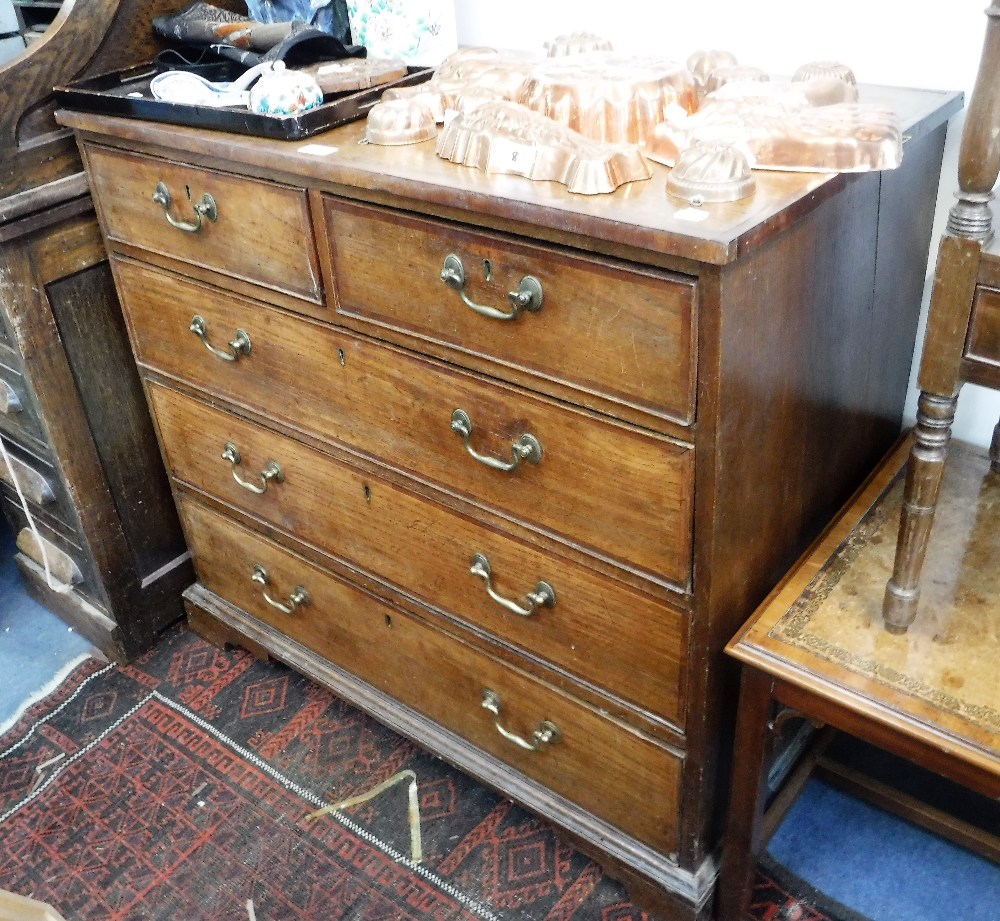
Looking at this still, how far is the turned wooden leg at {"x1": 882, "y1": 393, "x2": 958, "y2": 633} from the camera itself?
0.95 m

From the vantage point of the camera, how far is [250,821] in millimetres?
1550

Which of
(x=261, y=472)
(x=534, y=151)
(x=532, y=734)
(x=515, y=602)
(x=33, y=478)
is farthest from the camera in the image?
(x=33, y=478)

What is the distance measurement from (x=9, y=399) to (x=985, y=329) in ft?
4.83

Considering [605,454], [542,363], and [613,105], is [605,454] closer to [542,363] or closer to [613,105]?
[542,363]

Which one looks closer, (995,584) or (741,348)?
(741,348)

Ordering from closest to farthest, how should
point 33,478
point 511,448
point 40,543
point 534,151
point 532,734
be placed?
point 534,151
point 511,448
point 532,734
point 33,478
point 40,543

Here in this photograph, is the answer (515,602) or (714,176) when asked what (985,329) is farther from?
(515,602)

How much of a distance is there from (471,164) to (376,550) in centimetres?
61

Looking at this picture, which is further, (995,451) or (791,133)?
(995,451)

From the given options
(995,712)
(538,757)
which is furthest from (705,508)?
(538,757)

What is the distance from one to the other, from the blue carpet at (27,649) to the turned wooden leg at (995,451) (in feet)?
5.37

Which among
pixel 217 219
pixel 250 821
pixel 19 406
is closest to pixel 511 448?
pixel 217 219

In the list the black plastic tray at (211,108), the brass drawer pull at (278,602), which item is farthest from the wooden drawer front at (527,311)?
the brass drawer pull at (278,602)

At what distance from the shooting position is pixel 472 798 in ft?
5.15
